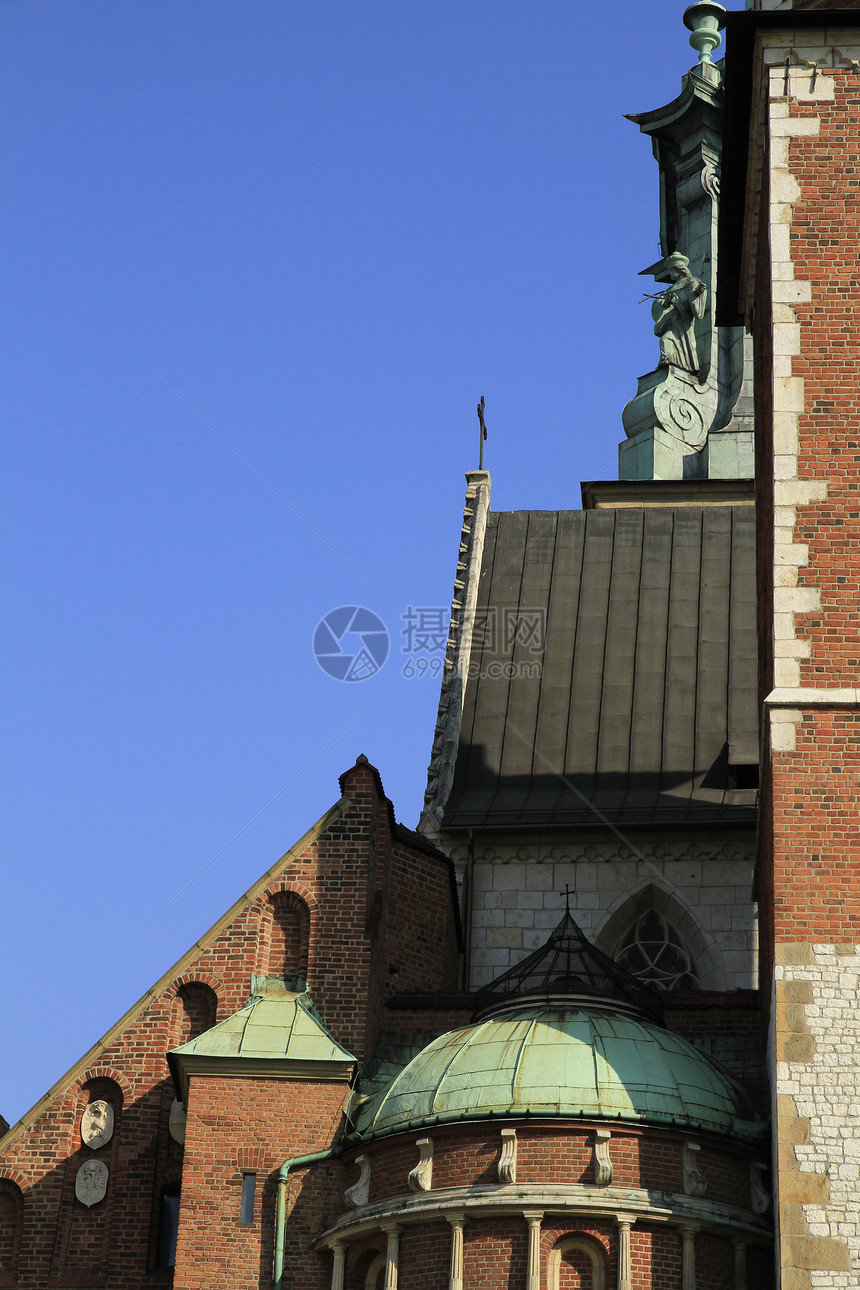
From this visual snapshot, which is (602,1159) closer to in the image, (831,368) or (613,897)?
(831,368)

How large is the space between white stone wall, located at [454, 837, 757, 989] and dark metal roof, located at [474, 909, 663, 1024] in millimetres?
4313

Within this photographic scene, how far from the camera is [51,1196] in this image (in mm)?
21422

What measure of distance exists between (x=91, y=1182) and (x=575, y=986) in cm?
555

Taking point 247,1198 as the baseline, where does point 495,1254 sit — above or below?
below

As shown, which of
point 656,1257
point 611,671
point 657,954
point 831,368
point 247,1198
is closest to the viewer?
point 656,1257

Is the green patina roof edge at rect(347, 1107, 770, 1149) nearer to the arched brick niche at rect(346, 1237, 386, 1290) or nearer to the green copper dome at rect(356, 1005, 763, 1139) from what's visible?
the green copper dome at rect(356, 1005, 763, 1139)

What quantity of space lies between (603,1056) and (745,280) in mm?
9826

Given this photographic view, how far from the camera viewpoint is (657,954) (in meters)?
26.9

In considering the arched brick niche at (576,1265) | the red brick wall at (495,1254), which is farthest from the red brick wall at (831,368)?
the red brick wall at (495,1254)

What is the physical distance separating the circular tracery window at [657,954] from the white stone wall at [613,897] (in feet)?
0.43

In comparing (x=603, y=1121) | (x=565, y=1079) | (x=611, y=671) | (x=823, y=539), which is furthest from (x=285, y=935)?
(x=611, y=671)

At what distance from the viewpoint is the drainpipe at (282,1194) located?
19.2 meters

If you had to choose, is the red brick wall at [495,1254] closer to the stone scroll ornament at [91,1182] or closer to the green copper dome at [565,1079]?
the green copper dome at [565,1079]

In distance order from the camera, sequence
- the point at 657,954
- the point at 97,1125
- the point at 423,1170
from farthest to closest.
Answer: the point at 657,954, the point at 97,1125, the point at 423,1170
